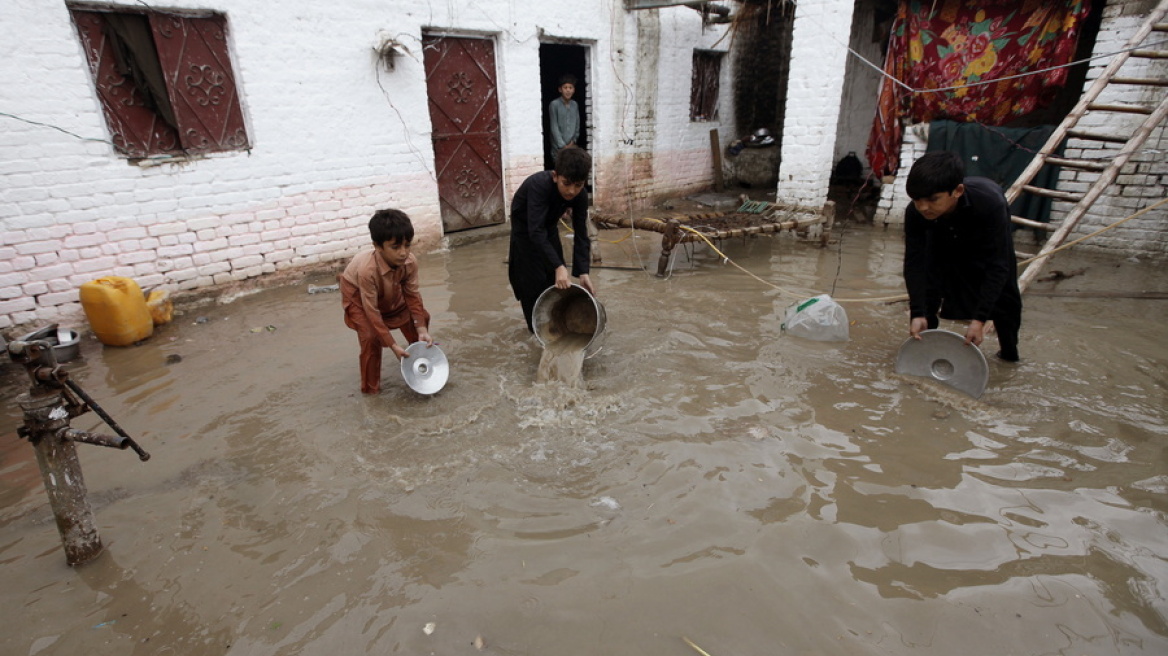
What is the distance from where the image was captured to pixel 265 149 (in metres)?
5.71

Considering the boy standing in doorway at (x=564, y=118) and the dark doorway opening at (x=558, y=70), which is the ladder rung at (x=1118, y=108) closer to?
the boy standing in doorway at (x=564, y=118)

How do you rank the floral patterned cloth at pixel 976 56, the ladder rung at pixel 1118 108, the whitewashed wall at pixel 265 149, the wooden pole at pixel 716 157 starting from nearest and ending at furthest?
the whitewashed wall at pixel 265 149
the ladder rung at pixel 1118 108
the floral patterned cloth at pixel 976 56
the wooden pole at pixel 716 157

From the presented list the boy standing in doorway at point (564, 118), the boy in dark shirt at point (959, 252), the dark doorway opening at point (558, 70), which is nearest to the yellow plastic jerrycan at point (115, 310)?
the boy standing in doorway at point (564, 118)

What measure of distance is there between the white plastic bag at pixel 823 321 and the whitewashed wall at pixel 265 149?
4.66 metres

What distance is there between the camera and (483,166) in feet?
25.7

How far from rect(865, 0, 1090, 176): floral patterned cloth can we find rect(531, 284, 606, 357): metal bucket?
17.8 feet

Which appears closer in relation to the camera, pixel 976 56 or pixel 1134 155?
pixel 1134 155

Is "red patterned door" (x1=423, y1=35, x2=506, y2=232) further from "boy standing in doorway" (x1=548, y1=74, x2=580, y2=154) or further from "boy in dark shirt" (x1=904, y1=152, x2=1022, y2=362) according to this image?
"boy in dark shirt" (x1=904, y1=152, x2=1022, y2=362)

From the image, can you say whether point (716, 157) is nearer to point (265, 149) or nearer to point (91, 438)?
point (265, 149)

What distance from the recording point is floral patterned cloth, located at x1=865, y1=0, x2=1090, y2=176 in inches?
264

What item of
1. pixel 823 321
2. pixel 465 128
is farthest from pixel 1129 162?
pixel 465 128

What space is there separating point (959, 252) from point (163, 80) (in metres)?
6.28

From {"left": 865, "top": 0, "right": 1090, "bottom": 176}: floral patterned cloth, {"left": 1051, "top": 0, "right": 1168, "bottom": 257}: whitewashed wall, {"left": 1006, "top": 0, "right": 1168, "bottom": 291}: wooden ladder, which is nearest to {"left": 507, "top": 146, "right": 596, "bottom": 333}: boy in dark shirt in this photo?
{"left": 1006, "top": 0, "right": 1168, "bottom": 291}: wooden ladder

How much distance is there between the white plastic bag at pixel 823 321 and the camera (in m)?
4.53
